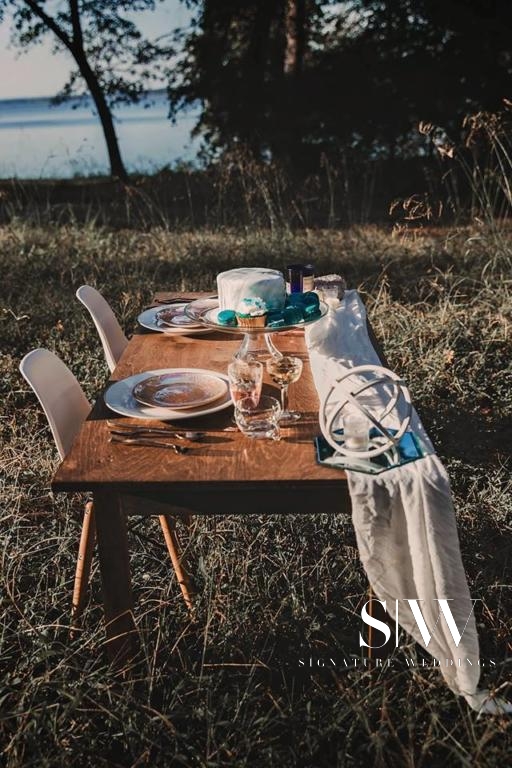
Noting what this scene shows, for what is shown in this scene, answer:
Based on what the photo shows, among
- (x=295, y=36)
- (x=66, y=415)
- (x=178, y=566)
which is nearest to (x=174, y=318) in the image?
(x=66, y=415)

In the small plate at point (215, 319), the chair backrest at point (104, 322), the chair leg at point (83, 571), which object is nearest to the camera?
the small plate at point (215, 319)

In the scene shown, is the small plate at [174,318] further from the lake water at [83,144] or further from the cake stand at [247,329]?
the lake water at [83,144]

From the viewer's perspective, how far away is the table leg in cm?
148

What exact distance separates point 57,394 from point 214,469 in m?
0.72

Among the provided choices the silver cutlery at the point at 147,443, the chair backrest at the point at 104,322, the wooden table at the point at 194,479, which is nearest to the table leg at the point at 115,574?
the wooden table at the point at 194,479

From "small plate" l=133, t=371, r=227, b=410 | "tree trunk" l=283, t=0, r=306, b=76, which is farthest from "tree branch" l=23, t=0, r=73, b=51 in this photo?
"small plate" l=133, t=371, r=227, b=410

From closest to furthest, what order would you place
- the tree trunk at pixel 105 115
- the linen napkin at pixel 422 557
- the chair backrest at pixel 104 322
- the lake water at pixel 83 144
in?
the linen napkin at pixel 422 557, the chair backrest at pixel 104 322, the lake water at pixel 83 144, the tree trunk at pixel 105 115

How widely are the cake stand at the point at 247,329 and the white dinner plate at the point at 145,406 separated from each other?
11cm

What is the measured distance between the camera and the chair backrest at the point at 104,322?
8.54 feet

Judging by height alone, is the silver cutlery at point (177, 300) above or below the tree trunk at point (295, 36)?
below

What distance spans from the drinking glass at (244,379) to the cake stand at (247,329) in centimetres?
18

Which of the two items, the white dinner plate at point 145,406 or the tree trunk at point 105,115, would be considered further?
the tree trunk at point 105,115

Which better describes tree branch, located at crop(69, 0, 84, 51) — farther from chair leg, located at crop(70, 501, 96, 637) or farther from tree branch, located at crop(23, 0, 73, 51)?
chair leg, located at crop(70, 501, 96, 637)

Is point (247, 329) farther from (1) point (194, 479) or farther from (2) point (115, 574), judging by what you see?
(2) point (115, 574)
